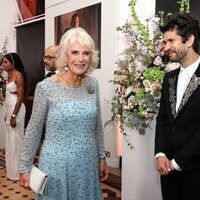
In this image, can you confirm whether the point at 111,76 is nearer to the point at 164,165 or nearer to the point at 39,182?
the point at 164,165

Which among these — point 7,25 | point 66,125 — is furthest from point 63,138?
point 7,25

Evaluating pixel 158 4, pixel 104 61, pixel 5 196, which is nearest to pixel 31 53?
pixel 104 61

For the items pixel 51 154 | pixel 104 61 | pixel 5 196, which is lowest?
pixel 5 196

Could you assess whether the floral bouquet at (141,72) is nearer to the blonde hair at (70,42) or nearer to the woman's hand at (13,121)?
the blonde hair at (70,42)

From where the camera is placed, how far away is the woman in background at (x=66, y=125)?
5.49ft

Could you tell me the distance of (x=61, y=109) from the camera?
1661 millimetres

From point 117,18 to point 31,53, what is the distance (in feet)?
9.31

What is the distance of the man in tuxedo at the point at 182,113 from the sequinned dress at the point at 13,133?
2429 millimetres

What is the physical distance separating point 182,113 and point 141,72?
1.98ft

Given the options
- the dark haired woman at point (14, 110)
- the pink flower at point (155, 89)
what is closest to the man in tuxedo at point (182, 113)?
the pink flower at point (155, 89)

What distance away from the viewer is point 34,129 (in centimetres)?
170

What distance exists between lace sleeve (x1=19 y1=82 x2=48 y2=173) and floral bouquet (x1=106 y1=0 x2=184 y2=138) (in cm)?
74

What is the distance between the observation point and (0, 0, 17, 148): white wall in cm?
574

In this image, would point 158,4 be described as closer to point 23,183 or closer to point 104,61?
point 104,61
